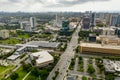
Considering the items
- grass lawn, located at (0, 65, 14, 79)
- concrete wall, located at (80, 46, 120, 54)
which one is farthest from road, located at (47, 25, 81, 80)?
grass lawn, located at (0, 65, 14, 79)

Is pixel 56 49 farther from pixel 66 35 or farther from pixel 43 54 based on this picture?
pixel 66 35

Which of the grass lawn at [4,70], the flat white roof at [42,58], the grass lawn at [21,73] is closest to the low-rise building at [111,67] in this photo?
the flat white roof at [42,58]

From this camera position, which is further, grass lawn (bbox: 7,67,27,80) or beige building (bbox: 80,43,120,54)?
beige building (bbox: 80,43,120,54)

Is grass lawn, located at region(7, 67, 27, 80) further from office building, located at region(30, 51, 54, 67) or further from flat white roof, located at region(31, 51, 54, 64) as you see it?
flat white roof, located at region(31, 51, 54, 64)

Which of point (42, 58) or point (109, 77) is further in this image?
point (42, 58)

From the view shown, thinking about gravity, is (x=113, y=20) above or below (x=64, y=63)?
above

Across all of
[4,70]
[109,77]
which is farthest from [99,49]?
[4,70]

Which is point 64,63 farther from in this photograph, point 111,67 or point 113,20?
point 113,20

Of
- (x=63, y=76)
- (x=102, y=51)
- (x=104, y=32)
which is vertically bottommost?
(x=63, y=76)

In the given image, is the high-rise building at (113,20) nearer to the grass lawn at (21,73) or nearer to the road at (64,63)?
the road at (64,63)

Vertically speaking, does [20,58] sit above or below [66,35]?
below

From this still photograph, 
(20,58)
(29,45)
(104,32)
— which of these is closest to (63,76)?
(20,58)
